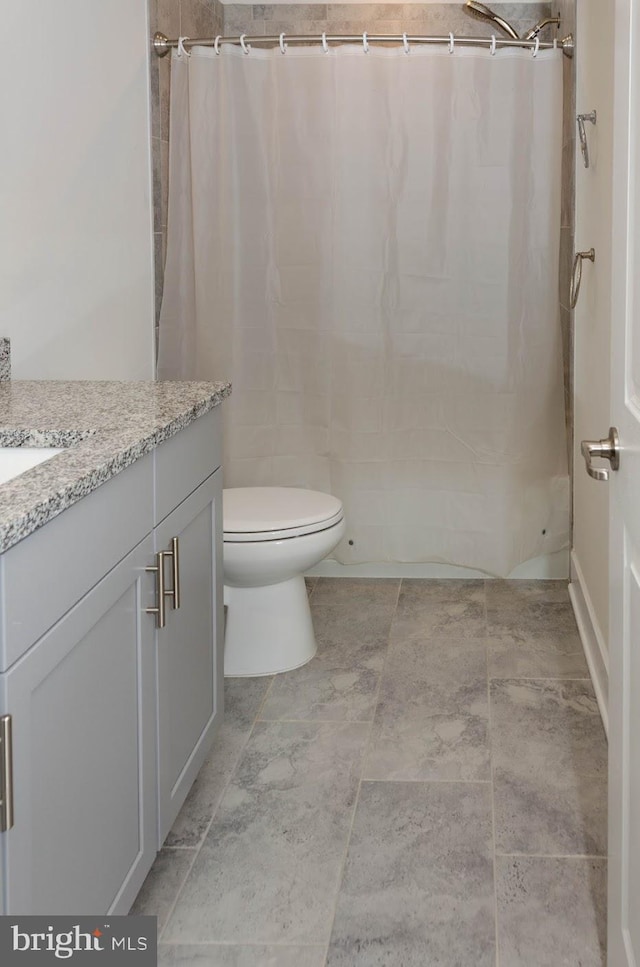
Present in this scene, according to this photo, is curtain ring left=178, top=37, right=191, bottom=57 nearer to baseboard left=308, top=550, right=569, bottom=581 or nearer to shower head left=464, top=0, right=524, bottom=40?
shower head left=464, top=0, right=524, bottom=40

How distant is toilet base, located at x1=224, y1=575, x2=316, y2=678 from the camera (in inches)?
108

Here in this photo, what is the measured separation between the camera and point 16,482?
119 centimetres

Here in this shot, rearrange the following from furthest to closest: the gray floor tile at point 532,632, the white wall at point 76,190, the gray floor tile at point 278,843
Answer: the gray floor tile at point 532,632
the white wall at point 76,190
the gray floor tile at point 278,843

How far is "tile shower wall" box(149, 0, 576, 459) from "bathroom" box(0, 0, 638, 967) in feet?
0.04

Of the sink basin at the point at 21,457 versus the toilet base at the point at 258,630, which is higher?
the sink basin at the point at 21,457

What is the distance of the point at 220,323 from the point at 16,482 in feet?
7.09

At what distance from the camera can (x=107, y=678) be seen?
1.40 metres

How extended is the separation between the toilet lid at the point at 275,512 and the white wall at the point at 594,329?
72cm

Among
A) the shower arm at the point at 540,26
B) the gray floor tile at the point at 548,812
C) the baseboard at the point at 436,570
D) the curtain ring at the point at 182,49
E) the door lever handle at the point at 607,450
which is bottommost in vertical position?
the gray floor tile at the point at 548,812

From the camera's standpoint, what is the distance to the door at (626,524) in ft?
4.05

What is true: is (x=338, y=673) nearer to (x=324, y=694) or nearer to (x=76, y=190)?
(x=324, y=694)

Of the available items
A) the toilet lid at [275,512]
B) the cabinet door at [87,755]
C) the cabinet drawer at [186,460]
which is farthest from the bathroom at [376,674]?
the cabinet drawer at [186,460]

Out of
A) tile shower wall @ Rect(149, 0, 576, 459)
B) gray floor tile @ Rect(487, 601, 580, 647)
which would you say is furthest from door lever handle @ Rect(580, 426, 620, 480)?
tile shower wall @ Rect(149, 0, 576, 459)

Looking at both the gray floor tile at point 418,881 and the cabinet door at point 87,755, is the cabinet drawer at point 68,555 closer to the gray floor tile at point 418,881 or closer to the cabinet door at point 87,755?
the cabinet door at point 87,755
